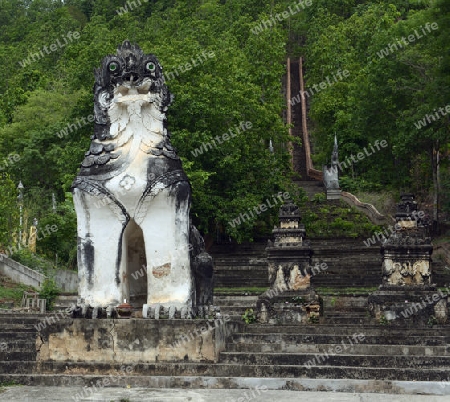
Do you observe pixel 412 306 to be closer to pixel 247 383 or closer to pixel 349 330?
pixel 349 330

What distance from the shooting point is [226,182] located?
86.7 ft

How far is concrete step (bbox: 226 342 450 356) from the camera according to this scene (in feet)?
37.4

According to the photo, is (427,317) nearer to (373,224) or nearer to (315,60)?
(373,224)

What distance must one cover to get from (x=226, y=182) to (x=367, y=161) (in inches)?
430

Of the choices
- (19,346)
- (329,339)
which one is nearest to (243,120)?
(329,339)

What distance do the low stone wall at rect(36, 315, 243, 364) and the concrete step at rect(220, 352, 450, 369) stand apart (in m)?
0.34

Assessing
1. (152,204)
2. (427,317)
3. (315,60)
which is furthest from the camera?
(315,60)

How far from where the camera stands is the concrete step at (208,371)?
1016 cm

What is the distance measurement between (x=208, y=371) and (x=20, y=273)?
1338cm

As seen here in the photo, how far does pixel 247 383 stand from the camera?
33.4ft

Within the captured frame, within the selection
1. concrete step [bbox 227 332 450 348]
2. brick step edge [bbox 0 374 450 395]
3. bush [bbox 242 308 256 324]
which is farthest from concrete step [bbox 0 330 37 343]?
bush [bbox 242 308 256 324]

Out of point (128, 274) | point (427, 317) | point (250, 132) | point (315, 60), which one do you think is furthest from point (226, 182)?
point (315, 60)

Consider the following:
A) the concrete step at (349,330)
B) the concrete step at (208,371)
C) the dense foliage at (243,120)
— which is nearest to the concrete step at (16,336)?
the concrete step at (208,371)

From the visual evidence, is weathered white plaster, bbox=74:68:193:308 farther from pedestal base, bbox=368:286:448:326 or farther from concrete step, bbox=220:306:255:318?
concrete step, bbox=220:306:255:318
